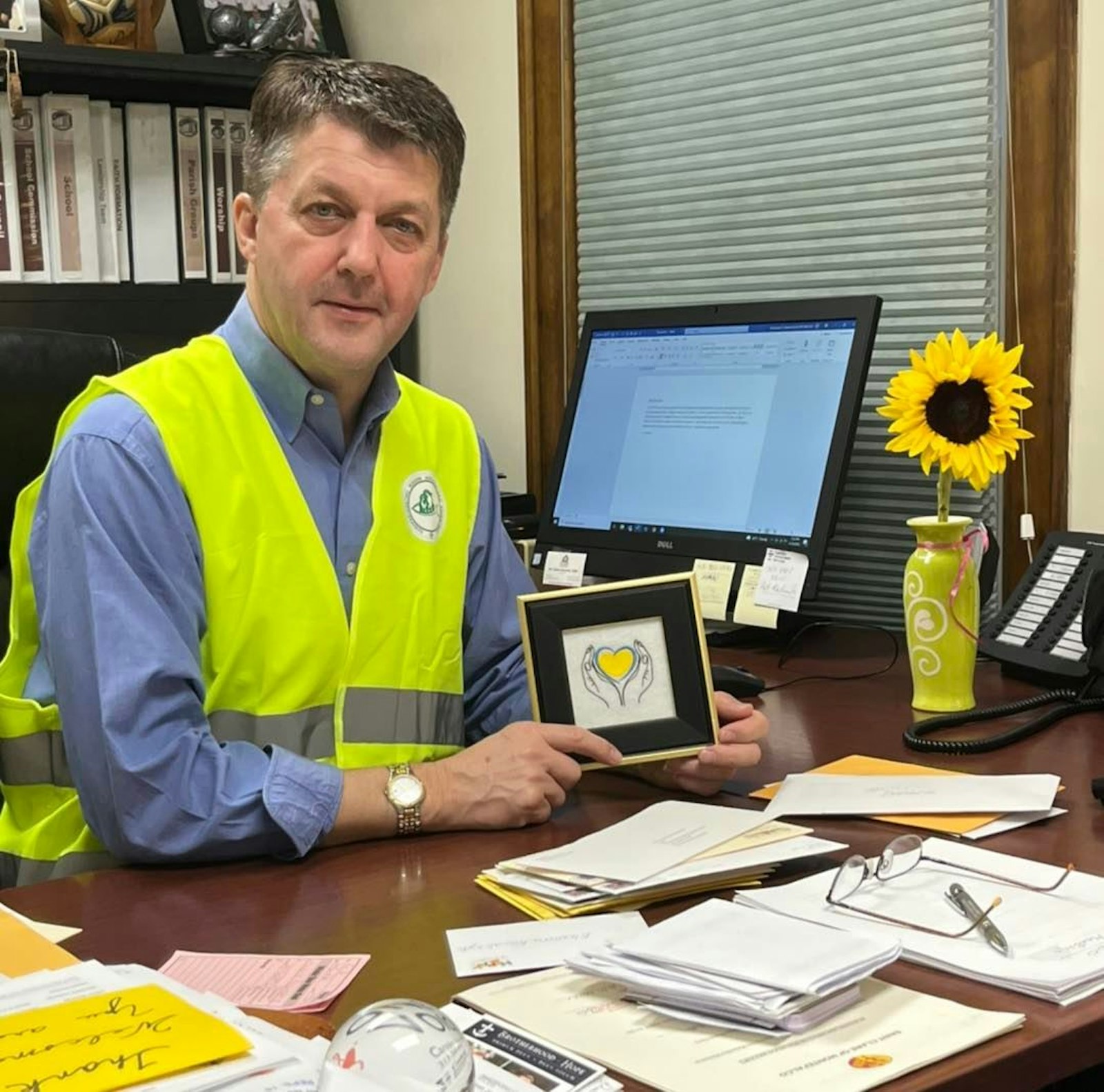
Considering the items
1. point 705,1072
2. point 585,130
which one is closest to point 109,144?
point 585,130

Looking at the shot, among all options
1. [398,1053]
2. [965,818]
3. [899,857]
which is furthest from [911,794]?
[398,1053]

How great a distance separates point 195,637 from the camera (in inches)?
58.6

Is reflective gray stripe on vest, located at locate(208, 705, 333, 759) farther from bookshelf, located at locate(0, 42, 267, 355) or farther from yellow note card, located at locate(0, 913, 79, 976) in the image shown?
bookshelf, located at locate(0, 42, 267, 355)

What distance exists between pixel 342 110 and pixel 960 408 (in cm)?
79

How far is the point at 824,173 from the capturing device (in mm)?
2393

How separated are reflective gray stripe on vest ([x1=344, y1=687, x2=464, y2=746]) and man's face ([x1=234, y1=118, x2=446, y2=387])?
344 mm

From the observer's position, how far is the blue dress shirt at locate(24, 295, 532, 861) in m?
1.37

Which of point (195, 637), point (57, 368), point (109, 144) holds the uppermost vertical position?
point (109, 144)

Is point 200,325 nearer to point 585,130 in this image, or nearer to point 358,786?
point 585,130

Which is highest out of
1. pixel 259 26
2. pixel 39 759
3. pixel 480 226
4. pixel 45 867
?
pixel 259 26

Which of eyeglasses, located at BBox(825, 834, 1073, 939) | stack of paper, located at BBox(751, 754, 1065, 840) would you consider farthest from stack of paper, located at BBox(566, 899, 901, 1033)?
stack of paper, located at BBox(751, 754, 1065, 840)

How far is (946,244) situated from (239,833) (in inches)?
54.8

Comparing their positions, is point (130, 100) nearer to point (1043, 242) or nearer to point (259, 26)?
point (259, 26)

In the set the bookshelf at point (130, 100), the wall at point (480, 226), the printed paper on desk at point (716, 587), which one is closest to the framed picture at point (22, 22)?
the bookshelf at point (130, 100)
